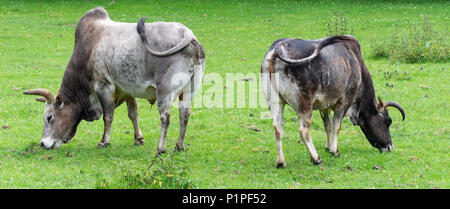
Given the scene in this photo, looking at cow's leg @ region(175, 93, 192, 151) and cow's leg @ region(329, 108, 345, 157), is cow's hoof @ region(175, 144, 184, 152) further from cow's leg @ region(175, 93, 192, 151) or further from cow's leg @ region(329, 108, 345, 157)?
cow's leg @ region(329, 108, 345, 157)

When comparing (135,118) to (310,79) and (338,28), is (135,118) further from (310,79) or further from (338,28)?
(338,28)

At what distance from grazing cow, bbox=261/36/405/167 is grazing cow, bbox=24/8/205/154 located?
1468mm

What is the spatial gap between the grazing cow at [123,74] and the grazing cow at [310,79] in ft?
4.81

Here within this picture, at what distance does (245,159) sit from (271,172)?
0.98 m

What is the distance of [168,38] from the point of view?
10000mm

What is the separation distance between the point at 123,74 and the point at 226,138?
2.56 meters

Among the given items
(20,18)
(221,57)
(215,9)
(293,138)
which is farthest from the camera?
(215,9)

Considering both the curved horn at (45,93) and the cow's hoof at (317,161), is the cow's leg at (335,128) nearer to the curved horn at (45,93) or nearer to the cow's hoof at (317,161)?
the cow's hoof at (317,161)

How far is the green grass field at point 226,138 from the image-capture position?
340 inches

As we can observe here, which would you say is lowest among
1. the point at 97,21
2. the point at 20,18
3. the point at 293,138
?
the point at 20,18

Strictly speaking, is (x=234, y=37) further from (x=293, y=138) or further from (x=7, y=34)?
(x=293, y=138)

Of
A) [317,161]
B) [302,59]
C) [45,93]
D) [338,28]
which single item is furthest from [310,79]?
[338,28]

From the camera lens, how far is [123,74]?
10172mm

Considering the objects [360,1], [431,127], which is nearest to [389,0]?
[360,1]
